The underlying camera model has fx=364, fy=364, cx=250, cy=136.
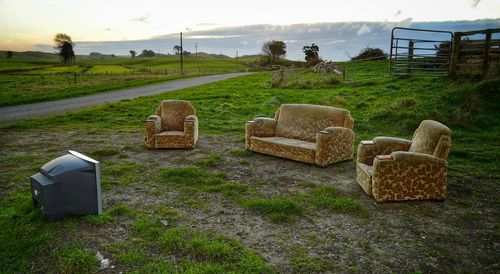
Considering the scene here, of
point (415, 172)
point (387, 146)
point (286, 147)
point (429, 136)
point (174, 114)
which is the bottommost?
point (286, 147)

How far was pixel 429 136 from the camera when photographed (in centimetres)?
610

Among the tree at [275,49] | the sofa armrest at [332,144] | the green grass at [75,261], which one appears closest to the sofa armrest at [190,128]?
the sofa armrest at [332,144]

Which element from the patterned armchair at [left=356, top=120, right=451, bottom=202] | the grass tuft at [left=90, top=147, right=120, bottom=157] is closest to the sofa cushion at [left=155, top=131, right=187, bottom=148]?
the grass tuft at [left=90, top=147, right=120, bottom=157]

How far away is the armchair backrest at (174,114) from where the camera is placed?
9.91 metres

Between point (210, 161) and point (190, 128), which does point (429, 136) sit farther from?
point (190, 128)

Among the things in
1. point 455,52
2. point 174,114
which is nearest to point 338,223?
point 174,114

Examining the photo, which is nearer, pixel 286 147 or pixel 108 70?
pixel 286 147

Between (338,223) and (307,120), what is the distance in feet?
12.5

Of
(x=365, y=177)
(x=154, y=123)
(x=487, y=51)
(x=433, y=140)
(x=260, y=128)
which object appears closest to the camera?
(x=433, y=140)

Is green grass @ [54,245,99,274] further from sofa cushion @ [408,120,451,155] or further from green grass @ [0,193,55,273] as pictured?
sofa cushion @ [408,120,451,155]

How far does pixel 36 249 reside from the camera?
4.32 metres

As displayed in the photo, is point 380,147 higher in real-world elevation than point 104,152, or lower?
higher

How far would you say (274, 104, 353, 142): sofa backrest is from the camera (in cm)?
833

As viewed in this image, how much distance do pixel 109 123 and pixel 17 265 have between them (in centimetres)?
969
